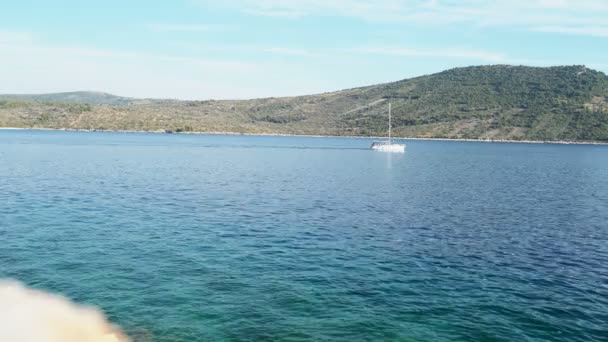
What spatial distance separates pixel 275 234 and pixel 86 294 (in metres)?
21.7

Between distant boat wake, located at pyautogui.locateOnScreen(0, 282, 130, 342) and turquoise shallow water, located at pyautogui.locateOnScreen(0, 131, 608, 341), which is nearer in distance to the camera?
distant boat wake, located at pyautogui.locateOnScreen(0, 282, 130, 342)

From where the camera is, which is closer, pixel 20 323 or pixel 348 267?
pixel 20 323

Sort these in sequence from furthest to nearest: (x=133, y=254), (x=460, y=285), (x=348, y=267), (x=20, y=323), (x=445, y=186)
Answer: (x=445, y=186) < (x=133, y=254) < (x=348, y=267) < (x=460, y=285) < (x=20, y=323)

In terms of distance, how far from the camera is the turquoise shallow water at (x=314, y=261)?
30.8 meters

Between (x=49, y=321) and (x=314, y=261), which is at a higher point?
(x=49, y=321)

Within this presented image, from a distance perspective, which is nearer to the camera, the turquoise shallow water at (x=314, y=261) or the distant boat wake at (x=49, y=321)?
the distant boat wake at (x=49, y=321)

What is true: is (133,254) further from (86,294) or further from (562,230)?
(562,230)

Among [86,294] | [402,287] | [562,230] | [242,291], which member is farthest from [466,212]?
[86,294]

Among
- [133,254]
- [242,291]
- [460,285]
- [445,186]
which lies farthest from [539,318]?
[445,186]

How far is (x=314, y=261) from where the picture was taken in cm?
4319

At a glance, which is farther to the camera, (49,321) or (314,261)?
(314,261)

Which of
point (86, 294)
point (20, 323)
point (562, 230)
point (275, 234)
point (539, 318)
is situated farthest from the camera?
point (562, 230)

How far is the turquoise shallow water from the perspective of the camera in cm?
3077

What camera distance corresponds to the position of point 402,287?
36.9 meters
